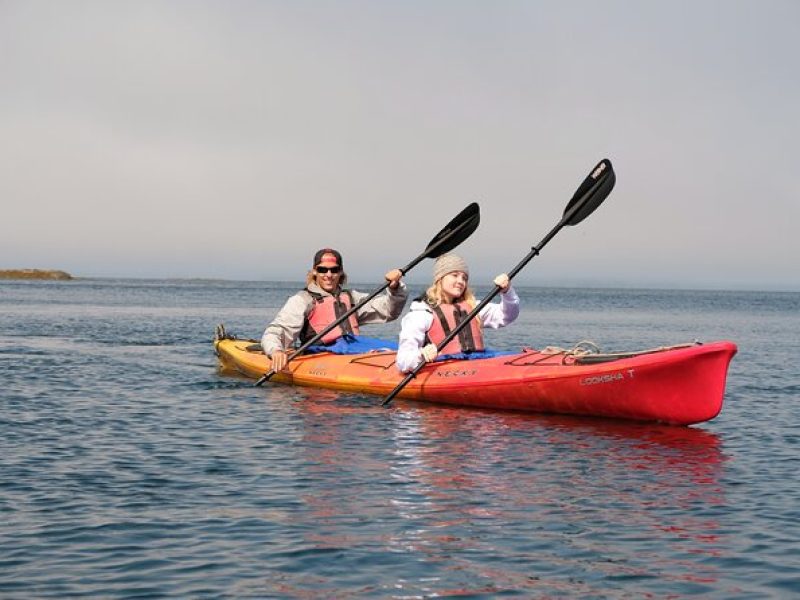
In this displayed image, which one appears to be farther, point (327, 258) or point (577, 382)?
point (327, 258)

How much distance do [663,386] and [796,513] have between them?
3.52 metres

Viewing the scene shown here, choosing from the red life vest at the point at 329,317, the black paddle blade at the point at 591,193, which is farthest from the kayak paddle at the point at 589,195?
the red life vest at the point at 329,317

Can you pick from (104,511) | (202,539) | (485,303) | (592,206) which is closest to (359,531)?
(202,539)

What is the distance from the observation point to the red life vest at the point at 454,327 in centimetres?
1167

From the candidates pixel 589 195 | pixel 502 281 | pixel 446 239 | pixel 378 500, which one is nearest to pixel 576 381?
pixel 502 281

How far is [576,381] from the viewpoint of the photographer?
10.6 meters

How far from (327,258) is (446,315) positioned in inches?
95.7

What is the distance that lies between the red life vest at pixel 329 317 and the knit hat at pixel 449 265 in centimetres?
234

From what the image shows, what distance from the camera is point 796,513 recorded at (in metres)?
6.68

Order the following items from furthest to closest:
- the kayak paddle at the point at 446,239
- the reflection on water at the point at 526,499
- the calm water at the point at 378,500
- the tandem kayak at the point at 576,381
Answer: the kayak paddle at the point at 446,239
the tandem kayak at the point at 576,381
the reflection on water at the point at 526,499
the calm water at the point at 378,500

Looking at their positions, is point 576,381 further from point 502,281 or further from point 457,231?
point 457,231

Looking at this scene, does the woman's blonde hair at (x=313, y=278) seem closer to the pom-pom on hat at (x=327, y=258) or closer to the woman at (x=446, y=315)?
the pom-pom on hat at (x=327, y=258)

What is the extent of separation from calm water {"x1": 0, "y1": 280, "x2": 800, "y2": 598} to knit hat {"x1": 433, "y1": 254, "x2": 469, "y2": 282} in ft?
5.24

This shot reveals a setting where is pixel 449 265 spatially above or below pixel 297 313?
above
